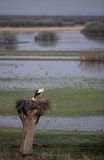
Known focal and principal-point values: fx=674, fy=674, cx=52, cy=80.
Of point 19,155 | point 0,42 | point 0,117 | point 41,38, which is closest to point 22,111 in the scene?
point 19,155

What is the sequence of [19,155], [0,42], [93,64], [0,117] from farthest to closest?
1. [0,42]
2. [93,64]
3. [0,117]
4. [19,155]

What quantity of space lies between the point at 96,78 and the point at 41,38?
50.6m

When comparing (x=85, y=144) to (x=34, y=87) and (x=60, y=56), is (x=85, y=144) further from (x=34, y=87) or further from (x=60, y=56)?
(x=60, y=56)

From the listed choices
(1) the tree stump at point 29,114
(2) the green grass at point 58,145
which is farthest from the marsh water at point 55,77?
(1) the tree stump at point 29,114

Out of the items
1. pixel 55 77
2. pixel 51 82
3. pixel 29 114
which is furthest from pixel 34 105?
pixel 55 77

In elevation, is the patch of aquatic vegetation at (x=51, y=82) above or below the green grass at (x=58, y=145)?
below

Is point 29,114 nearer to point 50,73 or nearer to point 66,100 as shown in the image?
point 66,100

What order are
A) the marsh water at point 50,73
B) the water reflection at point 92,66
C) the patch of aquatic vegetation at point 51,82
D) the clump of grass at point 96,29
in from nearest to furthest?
1. the patch of aquatic vegetation at point 51,82
2. the marsh water at point 50,73
3. the water reflection at point 92,66
4. the clump of grass at point 96,29

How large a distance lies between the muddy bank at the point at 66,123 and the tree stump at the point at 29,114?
4.93 metres

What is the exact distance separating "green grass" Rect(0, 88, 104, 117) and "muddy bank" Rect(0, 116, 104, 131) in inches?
26.1

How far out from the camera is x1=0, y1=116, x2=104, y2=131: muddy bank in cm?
2114

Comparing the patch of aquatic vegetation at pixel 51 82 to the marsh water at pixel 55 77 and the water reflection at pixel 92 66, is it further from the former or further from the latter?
the water reflection at pixel 92 66

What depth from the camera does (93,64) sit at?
43.3m

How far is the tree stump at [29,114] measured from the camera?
15578 mm
